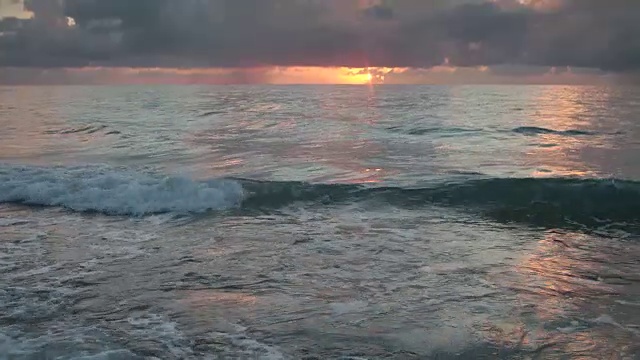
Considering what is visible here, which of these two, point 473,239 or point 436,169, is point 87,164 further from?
point 473,239

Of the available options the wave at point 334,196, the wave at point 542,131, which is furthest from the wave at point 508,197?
the wave at point 542,131

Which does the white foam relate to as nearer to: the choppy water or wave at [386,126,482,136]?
the choppy water

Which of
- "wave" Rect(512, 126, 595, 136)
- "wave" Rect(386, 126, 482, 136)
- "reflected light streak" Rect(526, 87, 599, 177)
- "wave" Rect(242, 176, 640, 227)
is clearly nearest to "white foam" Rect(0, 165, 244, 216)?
"wave" Rect(242, 176, 640, 227)

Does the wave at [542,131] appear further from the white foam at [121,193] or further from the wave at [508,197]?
the white foam at [121,193]

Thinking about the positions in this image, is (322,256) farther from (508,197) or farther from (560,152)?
(560,152)

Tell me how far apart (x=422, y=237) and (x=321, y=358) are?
5140 mm

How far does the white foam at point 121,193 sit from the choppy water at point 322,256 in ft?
0.21

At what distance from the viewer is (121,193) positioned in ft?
46.0

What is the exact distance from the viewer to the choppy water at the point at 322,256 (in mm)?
5988

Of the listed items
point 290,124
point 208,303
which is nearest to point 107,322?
point 208,303

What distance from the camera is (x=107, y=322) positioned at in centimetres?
636

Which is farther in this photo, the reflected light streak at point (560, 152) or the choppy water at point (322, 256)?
the reflected light streak at point (560, 152)

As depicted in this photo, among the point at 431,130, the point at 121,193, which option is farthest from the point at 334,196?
the point at 431,130

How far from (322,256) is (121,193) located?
23.3 feet
